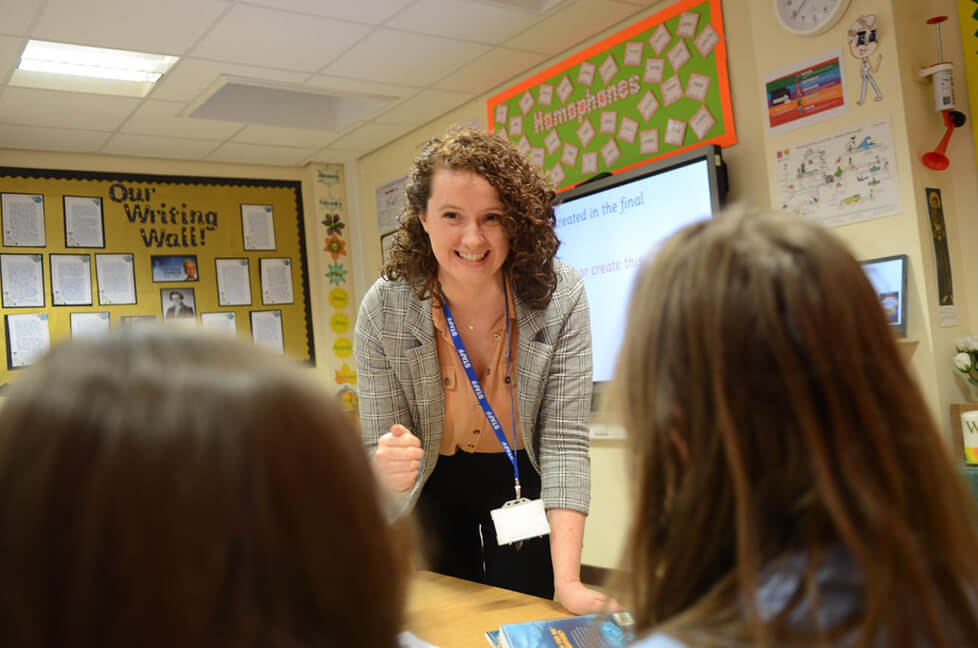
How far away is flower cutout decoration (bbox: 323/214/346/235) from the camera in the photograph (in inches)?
235

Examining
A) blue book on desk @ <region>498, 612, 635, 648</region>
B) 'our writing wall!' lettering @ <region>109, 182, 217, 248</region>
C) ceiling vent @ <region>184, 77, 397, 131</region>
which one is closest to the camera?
blue book on desk @ <region>498, 612, 635, 648</region>

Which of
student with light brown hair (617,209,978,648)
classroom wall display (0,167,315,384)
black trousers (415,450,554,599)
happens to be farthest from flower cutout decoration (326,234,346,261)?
student with light brown hair (617,209,978,648)

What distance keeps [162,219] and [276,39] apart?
2222 mm

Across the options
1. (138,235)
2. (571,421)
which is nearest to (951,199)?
(571,421)

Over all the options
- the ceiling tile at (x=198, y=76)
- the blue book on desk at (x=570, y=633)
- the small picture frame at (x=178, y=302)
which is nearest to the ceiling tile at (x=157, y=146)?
the ceiling tile at (x=198, y=76)

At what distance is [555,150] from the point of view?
4.15 metres

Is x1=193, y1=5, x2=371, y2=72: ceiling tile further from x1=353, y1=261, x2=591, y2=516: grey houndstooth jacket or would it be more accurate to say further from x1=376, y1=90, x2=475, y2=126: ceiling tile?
x1=353, y1=261, x2=591, y2=516: grey houndstooth jacket

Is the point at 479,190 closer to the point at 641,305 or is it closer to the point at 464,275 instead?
the point at 464,275

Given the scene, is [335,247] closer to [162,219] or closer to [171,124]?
[162,219]

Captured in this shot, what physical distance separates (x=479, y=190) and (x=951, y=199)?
1.95 metres

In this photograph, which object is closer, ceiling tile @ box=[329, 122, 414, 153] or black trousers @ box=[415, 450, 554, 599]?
black trousers @ box=[415, 450, 554, 599]

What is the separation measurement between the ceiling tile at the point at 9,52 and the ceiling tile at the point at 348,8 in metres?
1.08

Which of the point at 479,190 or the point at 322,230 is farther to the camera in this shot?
the point at 322,230

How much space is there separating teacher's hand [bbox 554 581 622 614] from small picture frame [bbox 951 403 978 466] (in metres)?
1.70
